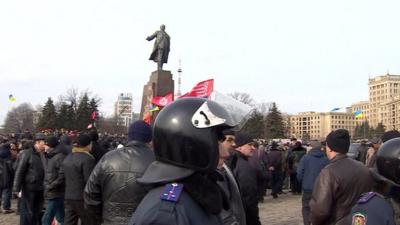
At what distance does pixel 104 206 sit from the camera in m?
4.46

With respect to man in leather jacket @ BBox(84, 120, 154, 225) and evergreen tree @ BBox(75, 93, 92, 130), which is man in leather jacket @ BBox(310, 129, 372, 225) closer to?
man in leather jacket @ BBox(84, 120, 154, 225)

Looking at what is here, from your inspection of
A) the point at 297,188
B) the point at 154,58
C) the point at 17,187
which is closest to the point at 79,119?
the point at 154,58

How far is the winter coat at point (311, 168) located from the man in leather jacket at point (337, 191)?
3317 millimetres

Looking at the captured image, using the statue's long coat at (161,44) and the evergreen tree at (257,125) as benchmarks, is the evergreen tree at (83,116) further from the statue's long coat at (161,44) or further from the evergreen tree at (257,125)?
the statue's long coat at (161,44)

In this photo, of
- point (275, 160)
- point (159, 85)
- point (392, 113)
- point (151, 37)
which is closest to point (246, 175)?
point (275, 160)

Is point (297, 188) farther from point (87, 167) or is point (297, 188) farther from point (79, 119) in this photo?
point (79, 119)

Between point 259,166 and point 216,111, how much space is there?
18.8 feet

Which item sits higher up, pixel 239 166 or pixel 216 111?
pixel 216 111

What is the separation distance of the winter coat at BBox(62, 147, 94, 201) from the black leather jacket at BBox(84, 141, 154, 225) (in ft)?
7.02

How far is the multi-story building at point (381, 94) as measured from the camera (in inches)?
5879

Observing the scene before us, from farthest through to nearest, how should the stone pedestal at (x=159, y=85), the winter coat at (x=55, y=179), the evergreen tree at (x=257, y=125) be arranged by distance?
the evergreen tree at (x=257, y=125), the stone pedestal at (x=159, y=85), the winter coat at (x=55, y=179)

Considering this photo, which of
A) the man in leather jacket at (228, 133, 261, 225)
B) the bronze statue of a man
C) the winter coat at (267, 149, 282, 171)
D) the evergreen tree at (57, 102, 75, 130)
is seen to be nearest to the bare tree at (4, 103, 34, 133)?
the evergreen tree at (57, 102, 75, 130)

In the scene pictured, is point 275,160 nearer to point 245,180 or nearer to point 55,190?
point 245,180

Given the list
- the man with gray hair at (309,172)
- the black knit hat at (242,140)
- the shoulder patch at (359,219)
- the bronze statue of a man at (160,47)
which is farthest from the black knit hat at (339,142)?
the bronze statue of a man at (160,47)
